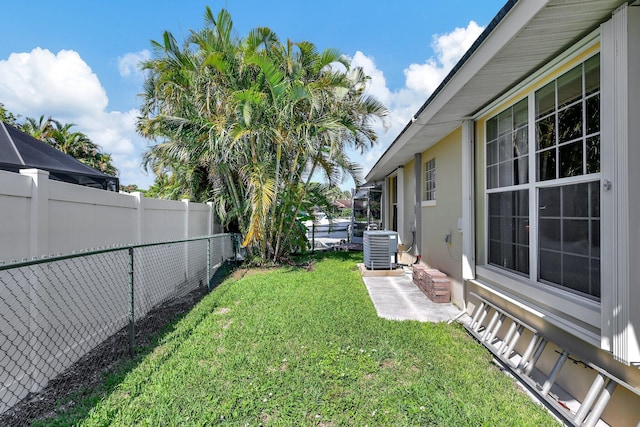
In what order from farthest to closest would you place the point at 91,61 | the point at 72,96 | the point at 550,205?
the point at 72,96, the point at 91,61, the point at 550,205

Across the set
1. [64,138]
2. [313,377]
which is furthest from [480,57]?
[64,138]

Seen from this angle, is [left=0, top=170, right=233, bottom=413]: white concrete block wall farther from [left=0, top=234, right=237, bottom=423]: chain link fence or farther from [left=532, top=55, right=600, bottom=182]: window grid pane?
[left=532, top=55, right=600, bottom=182]: window grid pane

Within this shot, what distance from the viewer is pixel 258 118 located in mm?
7891

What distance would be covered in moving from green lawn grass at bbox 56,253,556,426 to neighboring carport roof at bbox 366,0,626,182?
10.3ft

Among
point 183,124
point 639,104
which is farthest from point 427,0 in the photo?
point 639,104

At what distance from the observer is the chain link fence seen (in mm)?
2537

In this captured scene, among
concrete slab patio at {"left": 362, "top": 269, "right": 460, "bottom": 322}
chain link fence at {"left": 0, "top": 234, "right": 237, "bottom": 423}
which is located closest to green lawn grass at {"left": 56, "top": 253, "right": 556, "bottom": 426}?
concrete slab patio at {"left": 362, "top": 269, "right": 460, "bottom": 322}

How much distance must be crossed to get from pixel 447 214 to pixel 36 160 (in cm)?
733

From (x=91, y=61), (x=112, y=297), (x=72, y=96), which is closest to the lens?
(x=112, y=297)

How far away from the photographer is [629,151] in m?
2.12

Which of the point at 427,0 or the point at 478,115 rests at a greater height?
the point at 427,0

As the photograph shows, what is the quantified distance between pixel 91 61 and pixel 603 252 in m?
14.5

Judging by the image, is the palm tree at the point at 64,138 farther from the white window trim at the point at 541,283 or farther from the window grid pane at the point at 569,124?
the window grid pane at the point at 569,124

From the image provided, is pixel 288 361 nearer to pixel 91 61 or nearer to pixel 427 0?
pixel 427 0
